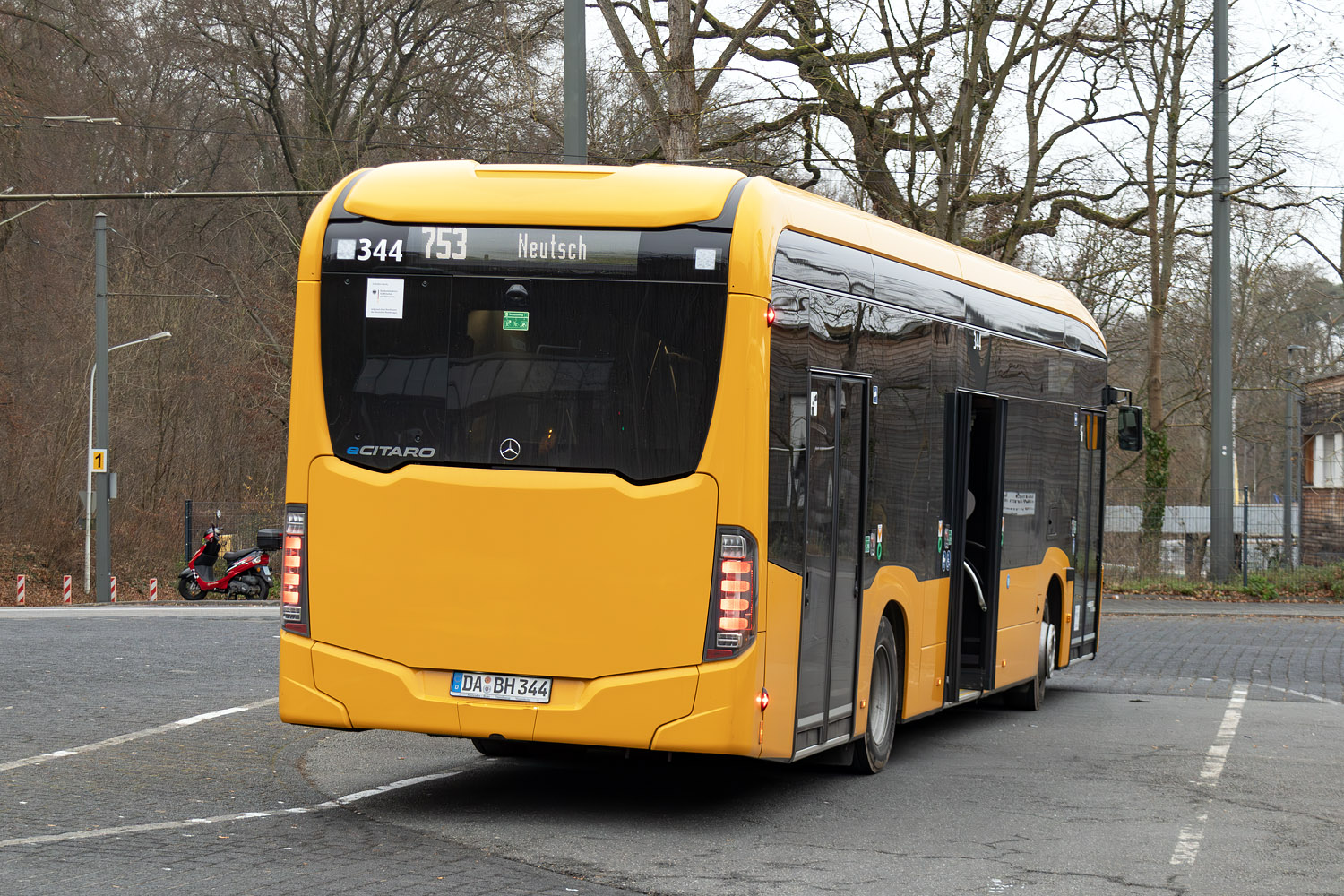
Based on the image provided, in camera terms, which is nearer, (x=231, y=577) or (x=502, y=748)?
(x=502, y=748)

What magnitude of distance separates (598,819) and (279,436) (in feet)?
145

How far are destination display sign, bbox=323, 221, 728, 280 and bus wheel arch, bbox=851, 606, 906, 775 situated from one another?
2844 millimetres

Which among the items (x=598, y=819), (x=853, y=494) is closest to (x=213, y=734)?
(x=598, y=819)

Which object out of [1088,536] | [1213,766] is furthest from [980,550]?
[1088,536]

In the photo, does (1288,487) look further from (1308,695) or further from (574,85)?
(574,85)

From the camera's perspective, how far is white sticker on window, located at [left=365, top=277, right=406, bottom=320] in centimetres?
855

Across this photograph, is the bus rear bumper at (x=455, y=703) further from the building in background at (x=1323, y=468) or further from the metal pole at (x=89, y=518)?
the building in background at (x=1323, y=468)

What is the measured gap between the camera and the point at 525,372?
27.5 ft

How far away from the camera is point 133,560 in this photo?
1576 inches

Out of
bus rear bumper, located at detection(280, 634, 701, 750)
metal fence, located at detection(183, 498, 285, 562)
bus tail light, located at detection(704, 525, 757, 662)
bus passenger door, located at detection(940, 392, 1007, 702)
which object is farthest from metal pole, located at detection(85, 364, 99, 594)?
bus tail light, located at detection(704, 525, 757, 662)

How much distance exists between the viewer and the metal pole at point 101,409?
34.4 m

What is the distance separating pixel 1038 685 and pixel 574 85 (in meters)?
6.68

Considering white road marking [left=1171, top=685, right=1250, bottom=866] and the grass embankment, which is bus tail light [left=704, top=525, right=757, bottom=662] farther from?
the grass embankment

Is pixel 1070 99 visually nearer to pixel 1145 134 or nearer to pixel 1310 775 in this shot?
pixel 1145 134
